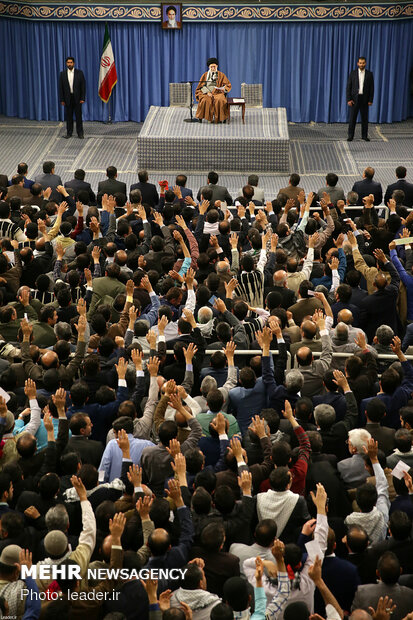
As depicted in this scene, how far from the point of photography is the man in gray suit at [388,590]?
4539 mm

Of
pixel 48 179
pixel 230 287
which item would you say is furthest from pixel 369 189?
pixel 230 287

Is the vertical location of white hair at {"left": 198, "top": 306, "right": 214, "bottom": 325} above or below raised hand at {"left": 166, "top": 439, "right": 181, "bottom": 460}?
below

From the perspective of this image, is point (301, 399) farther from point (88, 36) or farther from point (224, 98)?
point (88, 36)

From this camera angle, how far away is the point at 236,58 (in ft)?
55.2

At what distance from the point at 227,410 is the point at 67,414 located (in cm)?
110

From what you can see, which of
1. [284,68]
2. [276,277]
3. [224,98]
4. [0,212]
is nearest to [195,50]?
[284,68]

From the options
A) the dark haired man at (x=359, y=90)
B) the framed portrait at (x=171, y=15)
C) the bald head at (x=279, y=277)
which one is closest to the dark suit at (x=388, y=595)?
the bald head at (x=279, y=277)

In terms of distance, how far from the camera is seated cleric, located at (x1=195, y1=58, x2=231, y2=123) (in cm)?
1455

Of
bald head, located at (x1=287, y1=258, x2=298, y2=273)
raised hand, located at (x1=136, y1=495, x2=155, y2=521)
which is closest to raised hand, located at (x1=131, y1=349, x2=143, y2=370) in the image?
raised hand, located at (x1=136, y1=495, x2=155, y2=521)

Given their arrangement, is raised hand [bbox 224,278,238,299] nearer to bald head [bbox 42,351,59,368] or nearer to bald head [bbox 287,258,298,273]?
bald head [bbox 287,258,298,273]

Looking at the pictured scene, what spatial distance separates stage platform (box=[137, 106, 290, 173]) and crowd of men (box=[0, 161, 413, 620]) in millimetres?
4064

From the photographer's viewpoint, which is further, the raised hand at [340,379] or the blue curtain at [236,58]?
the blue curtain at [236,58]

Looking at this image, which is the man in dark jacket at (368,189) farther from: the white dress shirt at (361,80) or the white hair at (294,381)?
the white hair at (294,381)

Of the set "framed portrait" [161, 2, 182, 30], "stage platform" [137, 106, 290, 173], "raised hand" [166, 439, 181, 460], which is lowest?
"stage platform" [137, 106, 290, 173]
